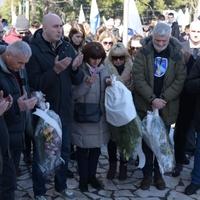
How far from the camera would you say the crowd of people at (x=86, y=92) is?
13.4 feet

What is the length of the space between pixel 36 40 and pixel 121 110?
1.15 metres

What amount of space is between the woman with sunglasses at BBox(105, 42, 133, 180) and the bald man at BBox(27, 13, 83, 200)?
2.43ft

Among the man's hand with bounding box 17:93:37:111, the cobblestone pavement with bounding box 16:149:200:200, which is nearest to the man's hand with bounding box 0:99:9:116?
the man's hand with bounding box 17:93:37:111

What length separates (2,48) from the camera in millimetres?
4172

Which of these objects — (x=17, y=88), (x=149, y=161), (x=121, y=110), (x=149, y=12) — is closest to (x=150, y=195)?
(x=149, y=161)

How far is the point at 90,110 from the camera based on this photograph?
491 cm

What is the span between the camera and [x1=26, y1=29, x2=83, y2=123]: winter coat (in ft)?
15.0

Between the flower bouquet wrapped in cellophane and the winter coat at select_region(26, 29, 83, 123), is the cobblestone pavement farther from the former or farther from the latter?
the winter coat at select_region(26, 29, 83, 123)

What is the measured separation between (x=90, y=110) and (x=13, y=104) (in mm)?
1110

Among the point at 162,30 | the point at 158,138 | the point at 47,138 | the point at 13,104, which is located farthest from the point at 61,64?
the point at 158,138

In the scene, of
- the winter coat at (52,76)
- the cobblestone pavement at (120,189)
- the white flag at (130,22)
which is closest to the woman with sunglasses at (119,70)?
the cobblestone pavement at (120,189)

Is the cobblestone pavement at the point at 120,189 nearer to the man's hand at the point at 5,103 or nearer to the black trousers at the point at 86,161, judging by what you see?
the black trousers at the point at 86,161

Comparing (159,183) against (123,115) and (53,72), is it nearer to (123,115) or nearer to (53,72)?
(123,115)

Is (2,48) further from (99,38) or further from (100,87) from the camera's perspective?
(99,38)
